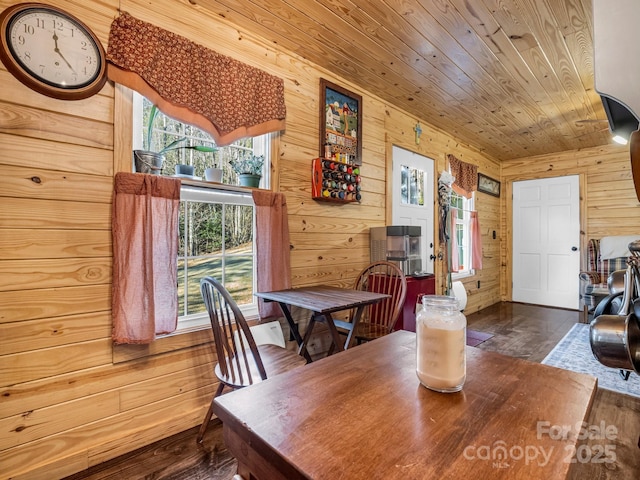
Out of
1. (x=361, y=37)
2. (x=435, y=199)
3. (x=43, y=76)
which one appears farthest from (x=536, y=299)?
(x=43, y=76)

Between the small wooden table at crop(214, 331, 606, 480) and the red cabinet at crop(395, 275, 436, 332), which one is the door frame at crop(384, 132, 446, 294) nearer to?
the red cabinet at crop(395, 275, 436, 332)

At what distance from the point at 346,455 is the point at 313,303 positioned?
122 cm

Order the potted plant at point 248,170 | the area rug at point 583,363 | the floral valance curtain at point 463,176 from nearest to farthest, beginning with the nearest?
the potted plant at point 248,170
the area rug at point 583,363
the floral valance curtain at point 463,176

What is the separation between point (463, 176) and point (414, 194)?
115cm

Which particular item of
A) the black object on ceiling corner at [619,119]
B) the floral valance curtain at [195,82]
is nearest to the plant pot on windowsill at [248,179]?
the floral valance curtain at [195,82]

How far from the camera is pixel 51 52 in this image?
57.8 inches

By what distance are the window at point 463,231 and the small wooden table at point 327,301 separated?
3.07 meters

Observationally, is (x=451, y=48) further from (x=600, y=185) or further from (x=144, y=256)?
(x=600, y=185)

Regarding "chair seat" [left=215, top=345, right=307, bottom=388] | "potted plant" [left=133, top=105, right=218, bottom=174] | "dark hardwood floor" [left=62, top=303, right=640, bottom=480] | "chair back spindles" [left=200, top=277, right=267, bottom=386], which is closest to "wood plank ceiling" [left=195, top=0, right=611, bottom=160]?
"potted plant" [left=133, top=105, right=218, bottom=174]

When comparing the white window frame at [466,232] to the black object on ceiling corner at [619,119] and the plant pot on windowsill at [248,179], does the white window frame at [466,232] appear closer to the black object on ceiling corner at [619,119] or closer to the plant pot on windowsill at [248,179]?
the black object on ceiling corner at [619,119]

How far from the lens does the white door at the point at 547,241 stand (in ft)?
16.2

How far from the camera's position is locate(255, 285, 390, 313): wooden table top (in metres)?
1.69

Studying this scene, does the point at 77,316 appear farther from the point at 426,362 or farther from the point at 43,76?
the point at 426,362

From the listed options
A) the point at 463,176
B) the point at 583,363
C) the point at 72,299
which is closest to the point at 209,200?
the point at 72,299
